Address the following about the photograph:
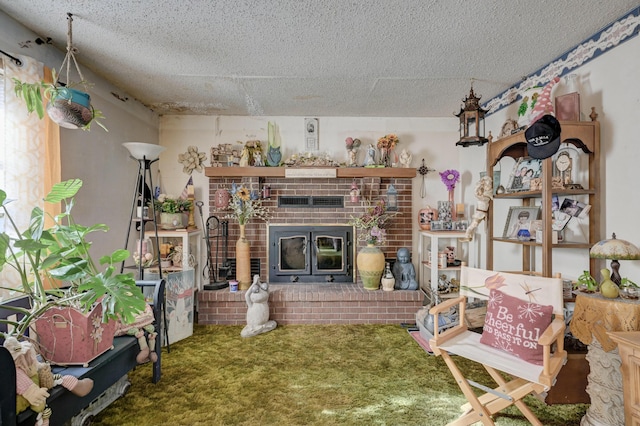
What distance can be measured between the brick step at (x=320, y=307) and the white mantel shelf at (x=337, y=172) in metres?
1.39

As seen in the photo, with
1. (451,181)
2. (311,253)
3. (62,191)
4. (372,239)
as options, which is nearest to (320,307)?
(311,253)

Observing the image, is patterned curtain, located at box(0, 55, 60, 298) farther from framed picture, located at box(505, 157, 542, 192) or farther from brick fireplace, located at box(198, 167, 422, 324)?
framed picture, located at box(505, 157, 542, 192)

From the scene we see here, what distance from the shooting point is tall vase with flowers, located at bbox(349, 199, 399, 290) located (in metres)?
3.55

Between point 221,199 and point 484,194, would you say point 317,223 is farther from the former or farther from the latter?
point 484,194

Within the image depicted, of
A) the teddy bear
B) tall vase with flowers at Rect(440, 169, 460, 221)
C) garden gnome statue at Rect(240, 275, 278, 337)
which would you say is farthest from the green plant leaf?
tall vase with flowers at Rect(440, 169, 460, 221)

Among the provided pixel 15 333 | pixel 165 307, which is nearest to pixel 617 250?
pixel 15 333

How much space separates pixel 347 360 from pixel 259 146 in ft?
8.67

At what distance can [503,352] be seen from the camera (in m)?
1.79

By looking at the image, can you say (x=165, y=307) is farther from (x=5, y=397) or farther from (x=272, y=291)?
(x=5, y=397)

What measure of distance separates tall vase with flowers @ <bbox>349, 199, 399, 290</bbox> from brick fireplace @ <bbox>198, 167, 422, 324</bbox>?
0.11 metres

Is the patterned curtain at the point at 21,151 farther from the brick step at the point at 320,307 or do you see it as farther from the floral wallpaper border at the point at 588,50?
the floral wallpaper border at the point at 588,50

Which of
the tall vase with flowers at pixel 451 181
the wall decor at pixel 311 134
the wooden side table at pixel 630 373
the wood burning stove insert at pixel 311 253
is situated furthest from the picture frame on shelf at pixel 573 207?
the wall decor at pixel 311 134

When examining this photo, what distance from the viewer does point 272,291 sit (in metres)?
3.51

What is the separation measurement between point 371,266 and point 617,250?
7.05 ft
